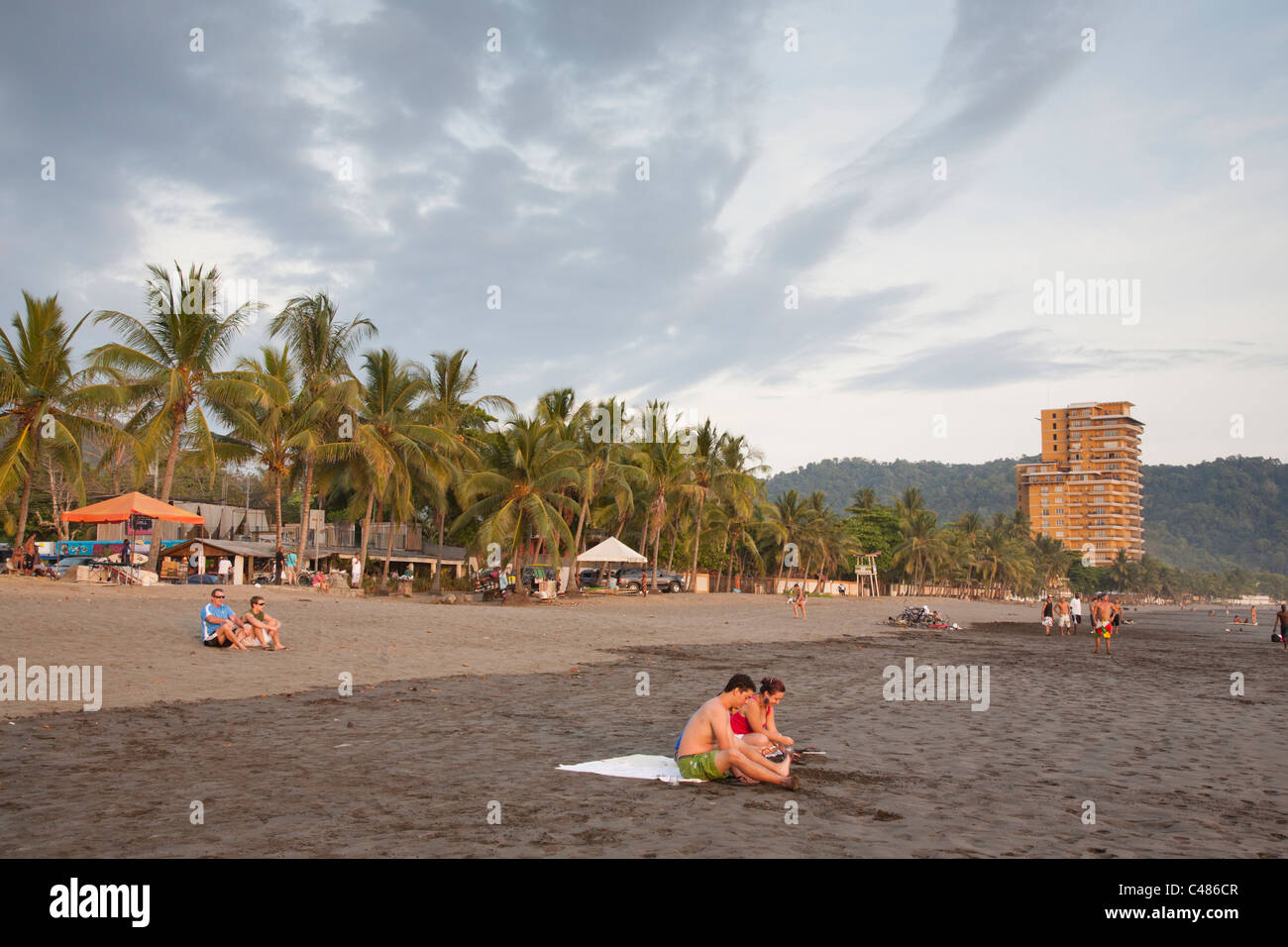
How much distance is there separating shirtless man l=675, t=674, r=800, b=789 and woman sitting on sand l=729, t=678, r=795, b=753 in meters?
0.27

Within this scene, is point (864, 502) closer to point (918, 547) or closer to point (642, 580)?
point (918, 547)

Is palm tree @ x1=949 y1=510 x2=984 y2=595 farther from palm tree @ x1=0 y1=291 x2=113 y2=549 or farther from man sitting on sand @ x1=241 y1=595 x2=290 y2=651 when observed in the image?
man sitting on sand @ x1=241 y1=595 x2=290 y2=651

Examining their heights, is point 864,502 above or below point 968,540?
above

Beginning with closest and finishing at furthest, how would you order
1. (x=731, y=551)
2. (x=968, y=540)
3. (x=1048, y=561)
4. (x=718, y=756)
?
(x=718, y=756) → (x=731, y=551) → (x=968, y=540) → (x=1048, y=561)

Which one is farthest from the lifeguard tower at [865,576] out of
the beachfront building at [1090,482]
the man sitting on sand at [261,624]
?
the beachfront building at [1090,482]

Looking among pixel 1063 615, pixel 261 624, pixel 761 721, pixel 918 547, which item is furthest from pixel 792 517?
pixel 761 721

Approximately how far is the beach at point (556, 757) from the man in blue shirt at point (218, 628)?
23.1 inches

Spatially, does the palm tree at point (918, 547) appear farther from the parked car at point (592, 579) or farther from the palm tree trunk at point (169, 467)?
the palm tree trunk at point (169, 467)

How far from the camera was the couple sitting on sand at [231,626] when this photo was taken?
1456cm

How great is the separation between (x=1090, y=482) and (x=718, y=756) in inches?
7488

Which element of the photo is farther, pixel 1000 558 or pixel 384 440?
pixel 1000 558

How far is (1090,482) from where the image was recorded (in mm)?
176000
